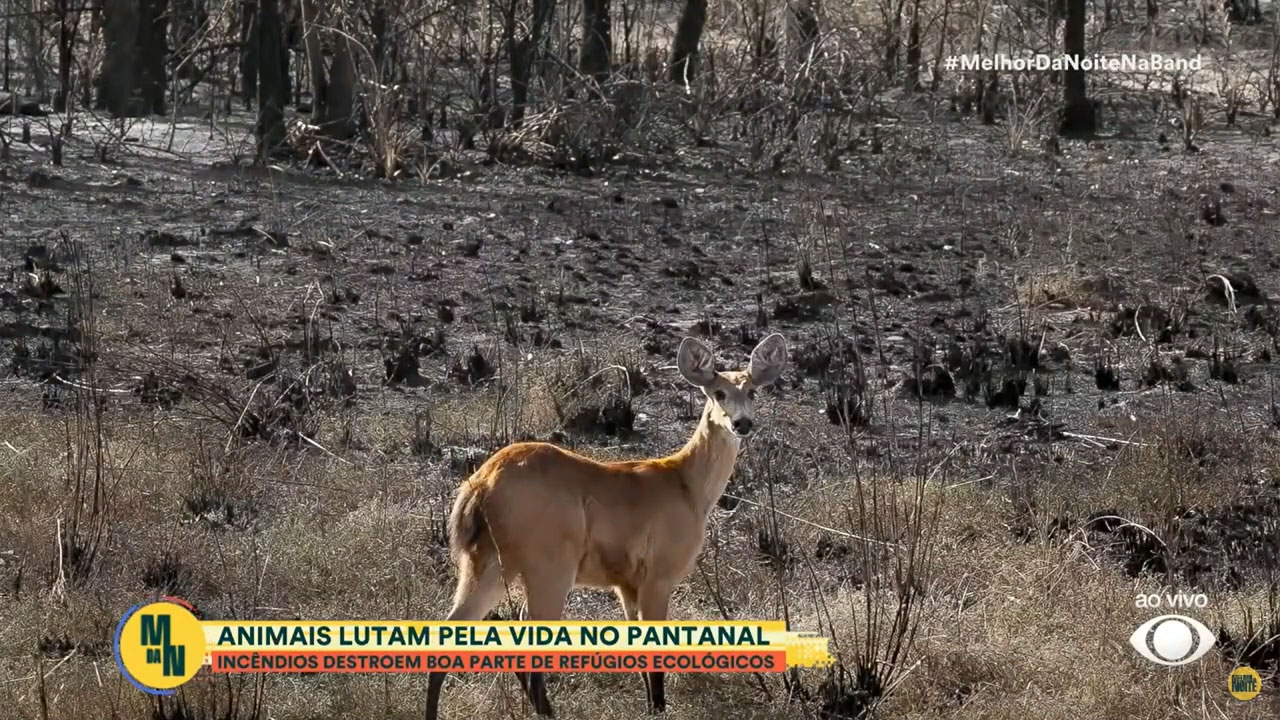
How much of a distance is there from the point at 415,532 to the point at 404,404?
2663mm

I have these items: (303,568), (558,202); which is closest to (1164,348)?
(558,202)

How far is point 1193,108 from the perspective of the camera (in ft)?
64.2

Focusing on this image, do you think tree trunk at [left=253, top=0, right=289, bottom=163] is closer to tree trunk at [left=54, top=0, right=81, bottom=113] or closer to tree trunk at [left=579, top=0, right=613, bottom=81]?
tree trunk at [left=54, top=0, right=81, bottom=113]

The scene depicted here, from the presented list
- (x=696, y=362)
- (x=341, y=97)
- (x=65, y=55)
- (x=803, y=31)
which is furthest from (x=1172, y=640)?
(x=65, y=55)

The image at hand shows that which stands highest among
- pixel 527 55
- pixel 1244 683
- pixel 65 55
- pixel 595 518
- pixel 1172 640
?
pixel 527 55

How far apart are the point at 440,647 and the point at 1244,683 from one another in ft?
10.3

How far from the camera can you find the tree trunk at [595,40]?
20.2 meters

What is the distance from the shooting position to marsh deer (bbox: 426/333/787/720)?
6.06 metres

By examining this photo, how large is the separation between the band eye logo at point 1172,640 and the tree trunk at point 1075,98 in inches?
532

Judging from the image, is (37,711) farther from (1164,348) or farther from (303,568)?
(1164,348)

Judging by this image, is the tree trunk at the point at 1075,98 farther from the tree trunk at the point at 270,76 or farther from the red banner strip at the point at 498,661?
the red banner strip at the point at 498,661

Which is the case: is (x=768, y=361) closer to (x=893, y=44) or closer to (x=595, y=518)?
(x=595, y=518)

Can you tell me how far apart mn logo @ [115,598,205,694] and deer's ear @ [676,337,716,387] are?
2.02 m

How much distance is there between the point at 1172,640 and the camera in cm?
702
